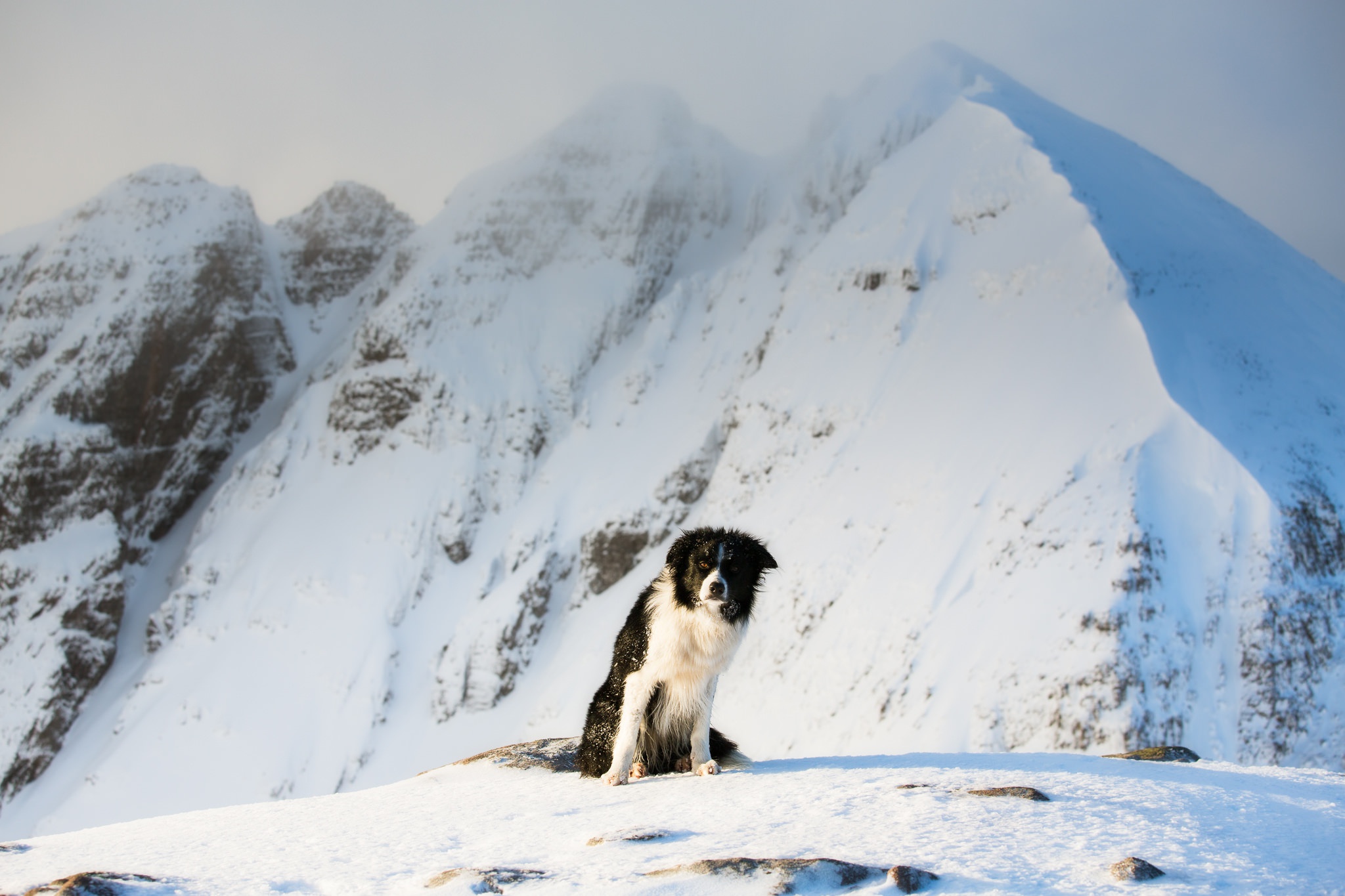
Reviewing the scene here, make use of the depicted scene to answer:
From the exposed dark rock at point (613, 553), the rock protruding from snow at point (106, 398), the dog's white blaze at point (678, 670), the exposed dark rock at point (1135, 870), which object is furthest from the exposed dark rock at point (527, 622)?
the exposed dark rock at point (1135, 870)

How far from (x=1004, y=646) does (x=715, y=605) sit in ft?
64.9

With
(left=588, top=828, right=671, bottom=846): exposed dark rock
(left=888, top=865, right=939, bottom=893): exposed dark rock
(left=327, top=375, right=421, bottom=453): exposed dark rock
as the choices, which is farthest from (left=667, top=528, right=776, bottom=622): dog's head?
(left=327, top=375, right=421, bottom=453): exposed dark rock

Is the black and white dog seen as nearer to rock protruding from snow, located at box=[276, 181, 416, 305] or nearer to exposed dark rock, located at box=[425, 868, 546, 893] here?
exposed dark rock, located at box=[425, 868, 546, 893]

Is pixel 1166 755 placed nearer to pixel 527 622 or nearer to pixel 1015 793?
pixel 1015 793

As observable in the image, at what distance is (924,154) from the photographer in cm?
4278

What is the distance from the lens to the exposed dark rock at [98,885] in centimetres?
444

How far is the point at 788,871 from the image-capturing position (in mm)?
4383

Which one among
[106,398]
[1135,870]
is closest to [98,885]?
[1135,870]

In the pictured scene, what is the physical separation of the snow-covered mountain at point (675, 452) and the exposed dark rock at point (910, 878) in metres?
20.0

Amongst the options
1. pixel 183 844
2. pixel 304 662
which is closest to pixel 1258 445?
pixel 183 844

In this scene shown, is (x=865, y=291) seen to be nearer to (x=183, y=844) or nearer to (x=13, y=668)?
(x=183, y=844)

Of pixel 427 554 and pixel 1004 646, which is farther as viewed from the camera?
pixel 427 554

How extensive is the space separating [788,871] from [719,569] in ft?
7.90

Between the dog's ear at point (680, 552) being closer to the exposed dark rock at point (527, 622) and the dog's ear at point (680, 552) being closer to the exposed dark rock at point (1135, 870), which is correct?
the exposed dark rock at point (1135, 870)
